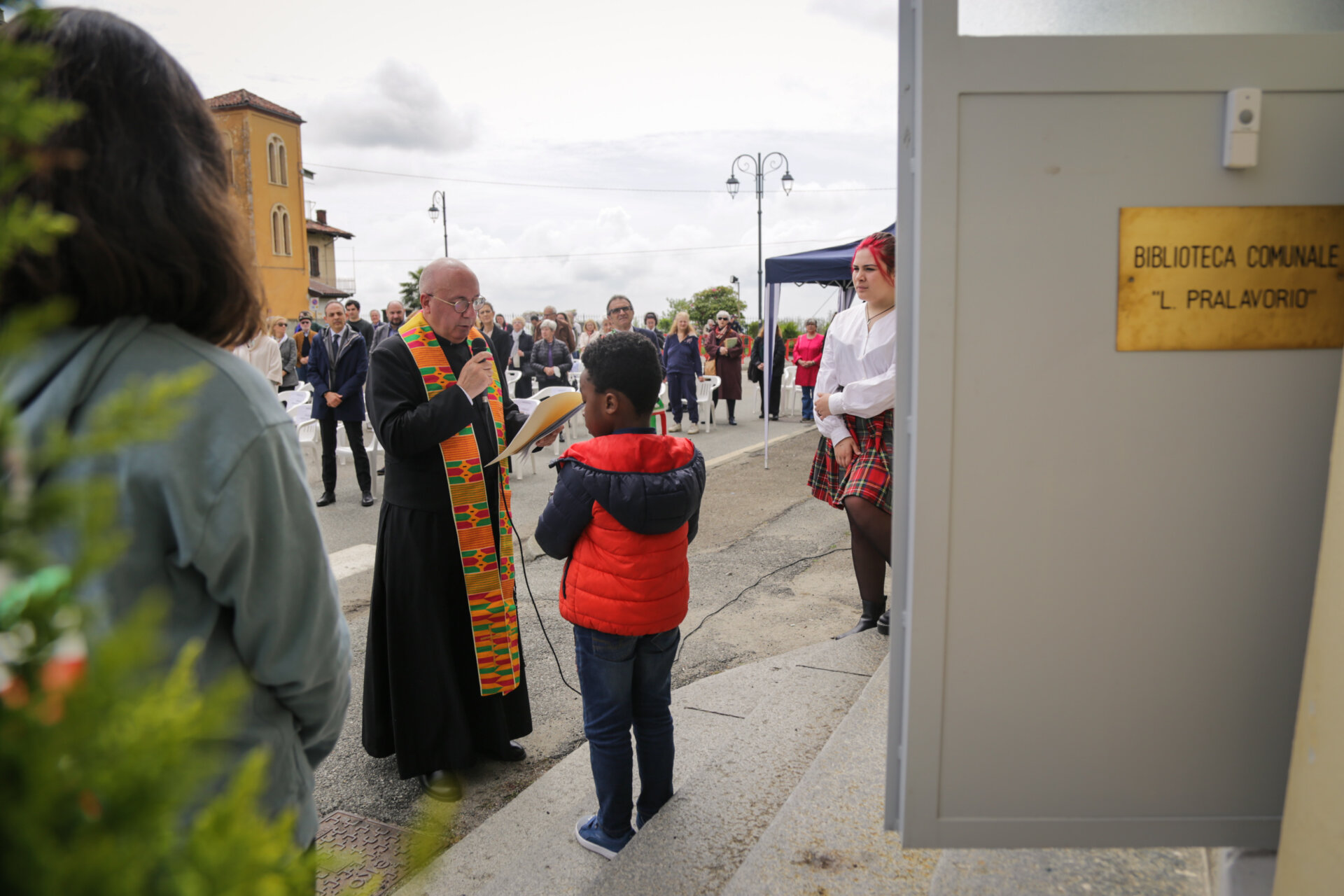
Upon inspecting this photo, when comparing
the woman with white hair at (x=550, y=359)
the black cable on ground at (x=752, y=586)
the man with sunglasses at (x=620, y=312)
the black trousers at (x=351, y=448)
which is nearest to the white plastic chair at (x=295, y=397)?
the black trousers at (x=351, y=448)

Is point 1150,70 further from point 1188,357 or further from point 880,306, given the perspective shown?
point 880,306

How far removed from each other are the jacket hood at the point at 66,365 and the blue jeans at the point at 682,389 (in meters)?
12.3

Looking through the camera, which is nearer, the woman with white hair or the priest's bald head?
the priest's bald head

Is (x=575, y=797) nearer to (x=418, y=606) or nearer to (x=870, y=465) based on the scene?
(x=418, y=606)

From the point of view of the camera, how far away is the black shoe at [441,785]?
304cm

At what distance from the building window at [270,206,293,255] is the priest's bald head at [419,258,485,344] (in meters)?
42.9

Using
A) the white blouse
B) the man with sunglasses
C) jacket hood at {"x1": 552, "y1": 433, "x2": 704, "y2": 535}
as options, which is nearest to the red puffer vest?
jacket hood at {"x1": 552, "y1": 433, "x2": 704, "y2": 535}

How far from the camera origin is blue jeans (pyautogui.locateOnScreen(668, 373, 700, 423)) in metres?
13.5

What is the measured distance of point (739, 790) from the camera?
2762 mm

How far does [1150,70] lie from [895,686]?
120 centimetres

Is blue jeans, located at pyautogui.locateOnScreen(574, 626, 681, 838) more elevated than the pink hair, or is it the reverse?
the pink hair

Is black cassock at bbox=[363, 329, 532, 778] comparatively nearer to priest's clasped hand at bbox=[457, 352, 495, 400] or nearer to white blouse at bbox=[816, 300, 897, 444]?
priest's clasped hand at bbox=[457, 352, 495, 400]

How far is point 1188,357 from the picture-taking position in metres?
1.63

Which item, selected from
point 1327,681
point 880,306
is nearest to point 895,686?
point 1327,681
